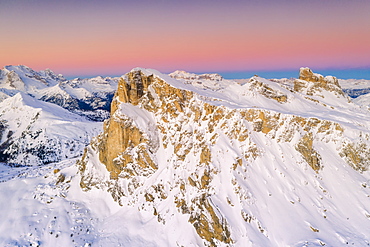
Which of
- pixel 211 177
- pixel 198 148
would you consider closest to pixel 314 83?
pixel 198 148

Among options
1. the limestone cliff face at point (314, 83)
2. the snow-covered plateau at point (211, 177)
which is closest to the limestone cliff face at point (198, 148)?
the snow-covered plateau at point (211, 177)

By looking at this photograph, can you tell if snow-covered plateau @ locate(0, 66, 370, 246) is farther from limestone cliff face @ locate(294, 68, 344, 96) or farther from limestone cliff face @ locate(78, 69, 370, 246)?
limestone cliff face @ locate(294, 68, 344, 96)

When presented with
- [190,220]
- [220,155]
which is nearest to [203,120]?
[220,155]

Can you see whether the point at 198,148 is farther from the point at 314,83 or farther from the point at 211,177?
the point at 314,83

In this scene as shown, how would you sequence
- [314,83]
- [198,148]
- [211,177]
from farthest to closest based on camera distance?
[314,83] → [198,148] → [211,177]

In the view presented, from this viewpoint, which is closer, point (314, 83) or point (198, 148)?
point (198, 148)

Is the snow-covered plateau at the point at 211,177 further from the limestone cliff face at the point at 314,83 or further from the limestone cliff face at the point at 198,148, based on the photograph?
the limestone cliff face at the point at 314,83
